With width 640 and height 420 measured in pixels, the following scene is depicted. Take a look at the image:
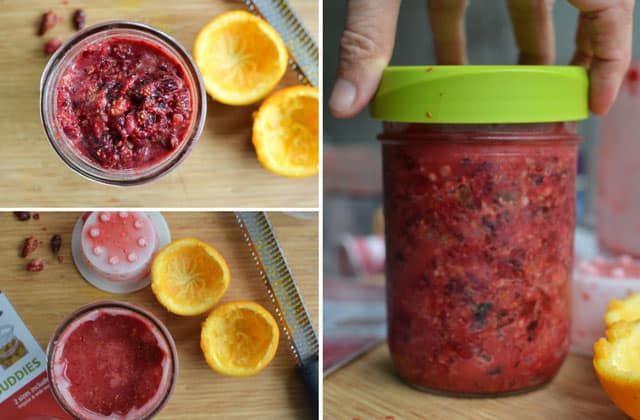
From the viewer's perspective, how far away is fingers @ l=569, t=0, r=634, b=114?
90 cm

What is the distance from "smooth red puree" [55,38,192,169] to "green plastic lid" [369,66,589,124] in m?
0.37

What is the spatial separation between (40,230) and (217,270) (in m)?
0.31

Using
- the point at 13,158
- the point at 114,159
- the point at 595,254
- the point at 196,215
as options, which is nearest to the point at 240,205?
the point at 196,215

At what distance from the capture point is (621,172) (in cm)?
144

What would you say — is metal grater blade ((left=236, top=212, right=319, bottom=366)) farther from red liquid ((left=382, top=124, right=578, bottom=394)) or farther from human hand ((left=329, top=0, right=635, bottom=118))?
human hand ((left=329, top=0, right=635, bottom=118))

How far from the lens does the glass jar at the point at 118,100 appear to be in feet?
3.31

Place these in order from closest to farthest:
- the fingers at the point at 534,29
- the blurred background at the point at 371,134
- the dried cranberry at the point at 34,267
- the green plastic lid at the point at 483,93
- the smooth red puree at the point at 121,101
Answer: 1. the green plastic lid at the point at 483,93
2. the smooth red puree at the point at 121,101
3. the dried cranberry at the point at 34,267
4. the fingers at the point at 534,29
5. the blurred background at the point at 371,134

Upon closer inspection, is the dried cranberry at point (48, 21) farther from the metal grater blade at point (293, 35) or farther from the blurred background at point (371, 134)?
the blurred background at point (371, 134)

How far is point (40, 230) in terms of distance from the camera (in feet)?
3.72

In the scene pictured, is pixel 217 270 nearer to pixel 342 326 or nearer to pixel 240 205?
pixel 240 205

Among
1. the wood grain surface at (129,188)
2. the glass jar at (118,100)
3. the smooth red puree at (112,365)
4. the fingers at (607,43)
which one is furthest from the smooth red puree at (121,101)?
the fingers at (607,43)

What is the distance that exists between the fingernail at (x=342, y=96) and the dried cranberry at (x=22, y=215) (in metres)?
0.58

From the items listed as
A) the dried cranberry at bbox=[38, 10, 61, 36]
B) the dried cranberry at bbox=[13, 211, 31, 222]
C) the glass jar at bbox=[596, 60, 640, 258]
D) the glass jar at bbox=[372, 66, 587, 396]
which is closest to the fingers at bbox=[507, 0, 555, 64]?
the glass jar at bbox=[596, 60, 640, 258]

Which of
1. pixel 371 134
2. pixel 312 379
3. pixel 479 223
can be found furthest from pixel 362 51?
pixel 371 134
